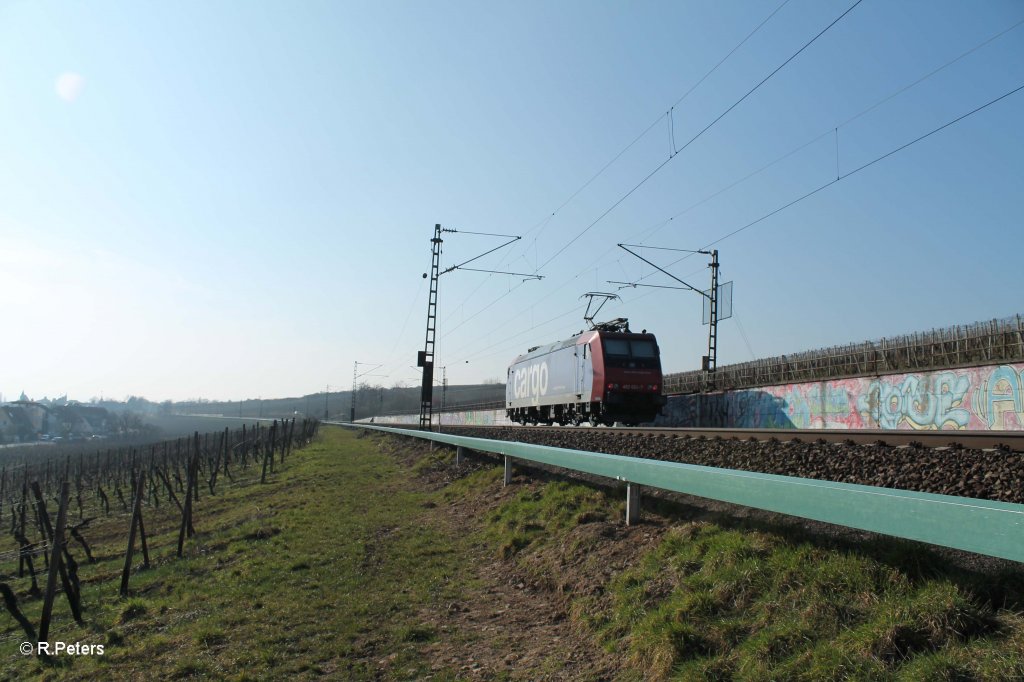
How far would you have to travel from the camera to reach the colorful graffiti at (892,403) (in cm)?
1526

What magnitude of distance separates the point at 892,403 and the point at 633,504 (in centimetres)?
1398

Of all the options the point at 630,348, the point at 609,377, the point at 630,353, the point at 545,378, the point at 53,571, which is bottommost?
the point at 53,571

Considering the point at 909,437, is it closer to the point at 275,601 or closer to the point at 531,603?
the point at 531,603

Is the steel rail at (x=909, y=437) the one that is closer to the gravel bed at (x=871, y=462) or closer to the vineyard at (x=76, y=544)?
the gravel bed at (x=871, y=462)

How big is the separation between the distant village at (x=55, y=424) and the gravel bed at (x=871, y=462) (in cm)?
12598

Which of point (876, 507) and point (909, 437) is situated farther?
point (909, 437)

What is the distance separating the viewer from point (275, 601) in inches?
337

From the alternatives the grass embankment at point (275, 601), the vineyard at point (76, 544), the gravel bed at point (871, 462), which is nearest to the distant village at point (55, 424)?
the vineyard at point (76, 544)

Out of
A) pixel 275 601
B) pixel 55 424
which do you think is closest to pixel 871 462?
pixel 275 601

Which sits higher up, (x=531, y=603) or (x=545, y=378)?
(x=545, y=378)

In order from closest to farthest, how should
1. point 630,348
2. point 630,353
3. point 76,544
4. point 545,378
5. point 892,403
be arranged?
point 892,403 < point 76,544 < point 630,353 < point 630,348 < point 545,378

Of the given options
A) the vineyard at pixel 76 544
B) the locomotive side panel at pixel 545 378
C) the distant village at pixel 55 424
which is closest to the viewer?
the vineyard at pixel 76 544

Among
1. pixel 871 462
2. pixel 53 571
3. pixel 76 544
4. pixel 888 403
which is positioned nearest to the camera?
pixel 871 462

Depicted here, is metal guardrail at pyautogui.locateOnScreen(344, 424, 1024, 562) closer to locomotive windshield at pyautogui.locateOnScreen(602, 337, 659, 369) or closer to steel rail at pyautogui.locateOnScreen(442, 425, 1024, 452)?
steel rail at pyautogui.locateOnScreen(442, 425, 1024, 452)
